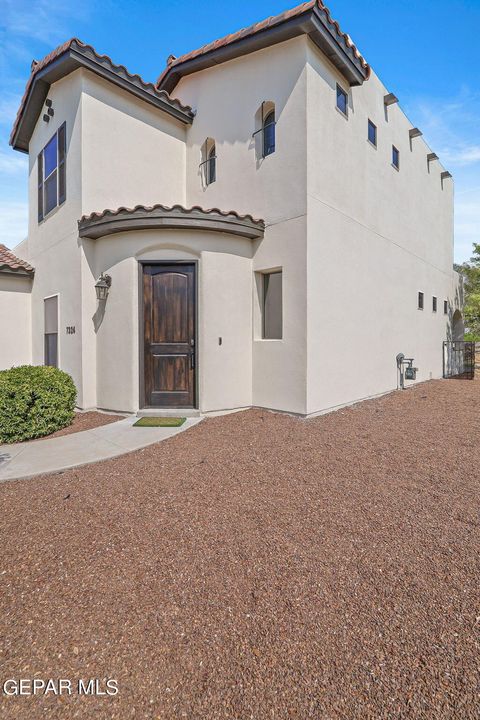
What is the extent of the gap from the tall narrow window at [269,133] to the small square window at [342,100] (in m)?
1.50

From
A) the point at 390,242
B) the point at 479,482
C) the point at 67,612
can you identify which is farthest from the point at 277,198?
the point at 67,612

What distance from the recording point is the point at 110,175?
27.4ft

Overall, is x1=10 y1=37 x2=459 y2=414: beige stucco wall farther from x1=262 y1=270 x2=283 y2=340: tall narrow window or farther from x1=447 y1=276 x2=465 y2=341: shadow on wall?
x1=447 y1=276 x2=465 y2=341: shadow on wall

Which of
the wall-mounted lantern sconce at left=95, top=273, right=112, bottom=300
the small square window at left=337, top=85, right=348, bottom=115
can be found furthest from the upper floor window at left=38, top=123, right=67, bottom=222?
the small square window at left=337, top=85, right=348, bottom=115

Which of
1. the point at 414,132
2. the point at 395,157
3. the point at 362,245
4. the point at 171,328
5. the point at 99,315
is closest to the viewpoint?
the point at 171,328

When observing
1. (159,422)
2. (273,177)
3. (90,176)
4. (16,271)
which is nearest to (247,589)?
(159,422)

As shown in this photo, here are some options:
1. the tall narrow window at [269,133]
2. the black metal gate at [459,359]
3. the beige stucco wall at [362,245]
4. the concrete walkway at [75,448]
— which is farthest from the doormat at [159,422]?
the black metal gate at [459,359]

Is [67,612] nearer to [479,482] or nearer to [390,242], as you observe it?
[479,482]

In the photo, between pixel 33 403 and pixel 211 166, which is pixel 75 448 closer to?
pixel 33 403

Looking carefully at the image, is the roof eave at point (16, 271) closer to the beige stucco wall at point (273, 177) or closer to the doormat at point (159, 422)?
the beige stucco wall at point (273, 177)

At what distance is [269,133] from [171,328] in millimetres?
4798

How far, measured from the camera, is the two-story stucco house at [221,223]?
7281mm

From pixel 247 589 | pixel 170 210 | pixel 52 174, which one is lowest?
pixel 247 589

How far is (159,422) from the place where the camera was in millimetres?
6902
